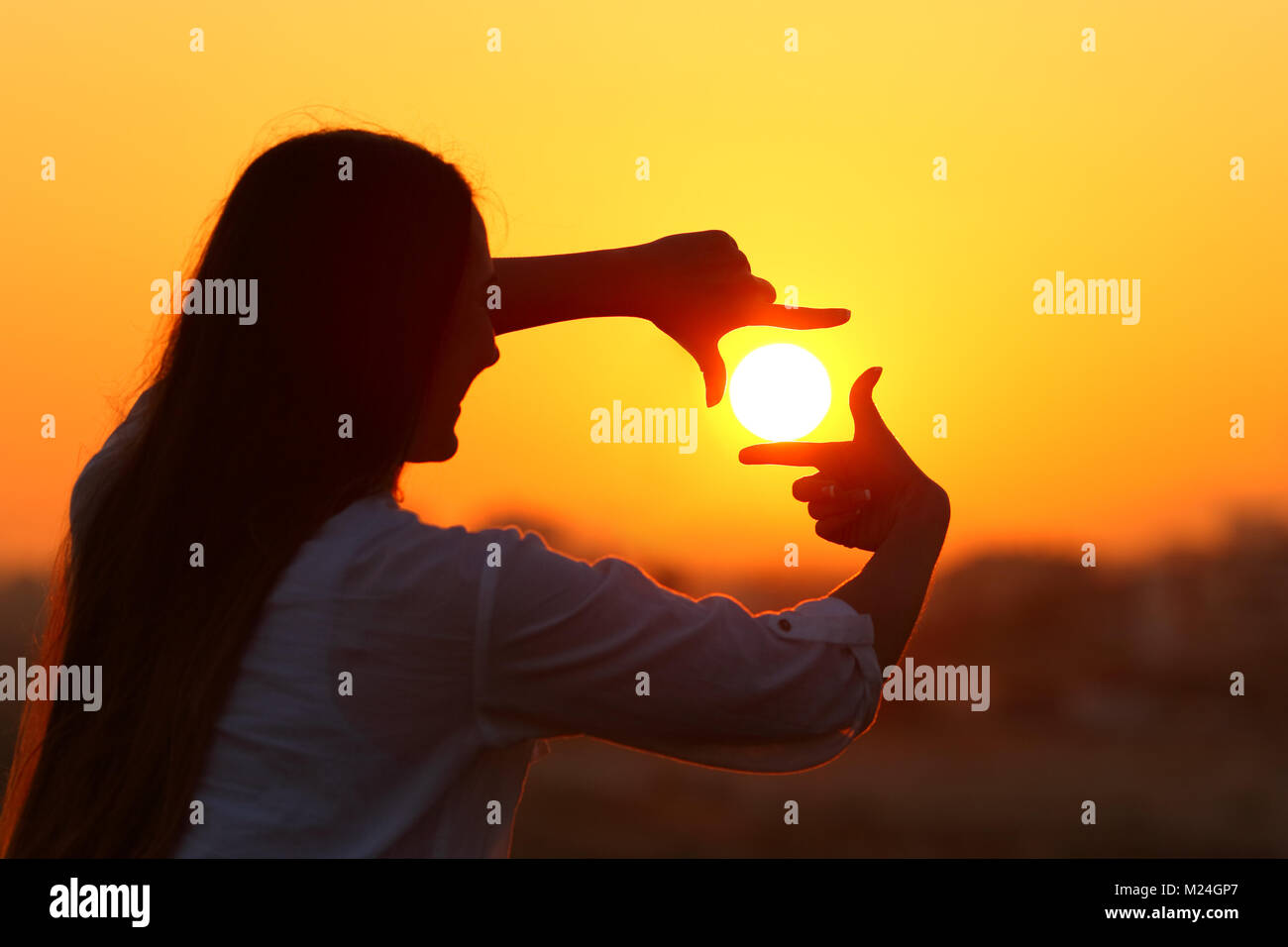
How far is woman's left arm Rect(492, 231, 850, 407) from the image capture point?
232cm

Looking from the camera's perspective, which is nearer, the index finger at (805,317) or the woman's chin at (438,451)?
the woman's chin at (438,451)

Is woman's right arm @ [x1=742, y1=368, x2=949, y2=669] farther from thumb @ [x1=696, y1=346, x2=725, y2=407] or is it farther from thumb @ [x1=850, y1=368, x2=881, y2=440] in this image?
thumb @ [x1=696, y1=346, x2=725, y2=407]

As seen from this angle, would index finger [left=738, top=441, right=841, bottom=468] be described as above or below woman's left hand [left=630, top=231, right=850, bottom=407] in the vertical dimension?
below

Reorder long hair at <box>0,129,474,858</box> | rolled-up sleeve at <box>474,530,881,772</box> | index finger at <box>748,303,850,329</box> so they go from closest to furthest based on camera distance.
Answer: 1. rolled-up sleeve at <box>474,530,881,772</box>
2. long hair at <box>0,129,474,858</box>
3. index finger at <box>748,303,850,329</box>

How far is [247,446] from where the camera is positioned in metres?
1.59

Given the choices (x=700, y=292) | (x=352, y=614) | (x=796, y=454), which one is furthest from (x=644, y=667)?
(x=700, y=292)

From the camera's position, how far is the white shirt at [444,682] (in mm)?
1426

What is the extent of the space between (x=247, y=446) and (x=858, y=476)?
0.89m

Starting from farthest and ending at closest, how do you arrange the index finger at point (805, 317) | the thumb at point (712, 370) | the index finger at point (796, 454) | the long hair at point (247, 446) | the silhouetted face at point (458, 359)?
the thumb at point (712, 370), the index finger at point (805, 317), the index finger at point (796, 454), the silhouetted face at point (458, 359), the long hair at point (247, 446)

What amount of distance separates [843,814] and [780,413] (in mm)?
38565

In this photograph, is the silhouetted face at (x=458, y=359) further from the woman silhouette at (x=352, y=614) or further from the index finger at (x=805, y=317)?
the index finger at (x=805, y=317)

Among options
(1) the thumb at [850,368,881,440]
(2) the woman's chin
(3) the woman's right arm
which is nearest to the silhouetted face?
(2) the woman's chin

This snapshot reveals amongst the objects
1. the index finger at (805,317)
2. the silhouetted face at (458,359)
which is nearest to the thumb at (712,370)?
the index finger at (805,317)

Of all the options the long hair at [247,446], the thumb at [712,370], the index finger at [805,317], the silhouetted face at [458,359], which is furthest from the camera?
the thumb at [712,370]
